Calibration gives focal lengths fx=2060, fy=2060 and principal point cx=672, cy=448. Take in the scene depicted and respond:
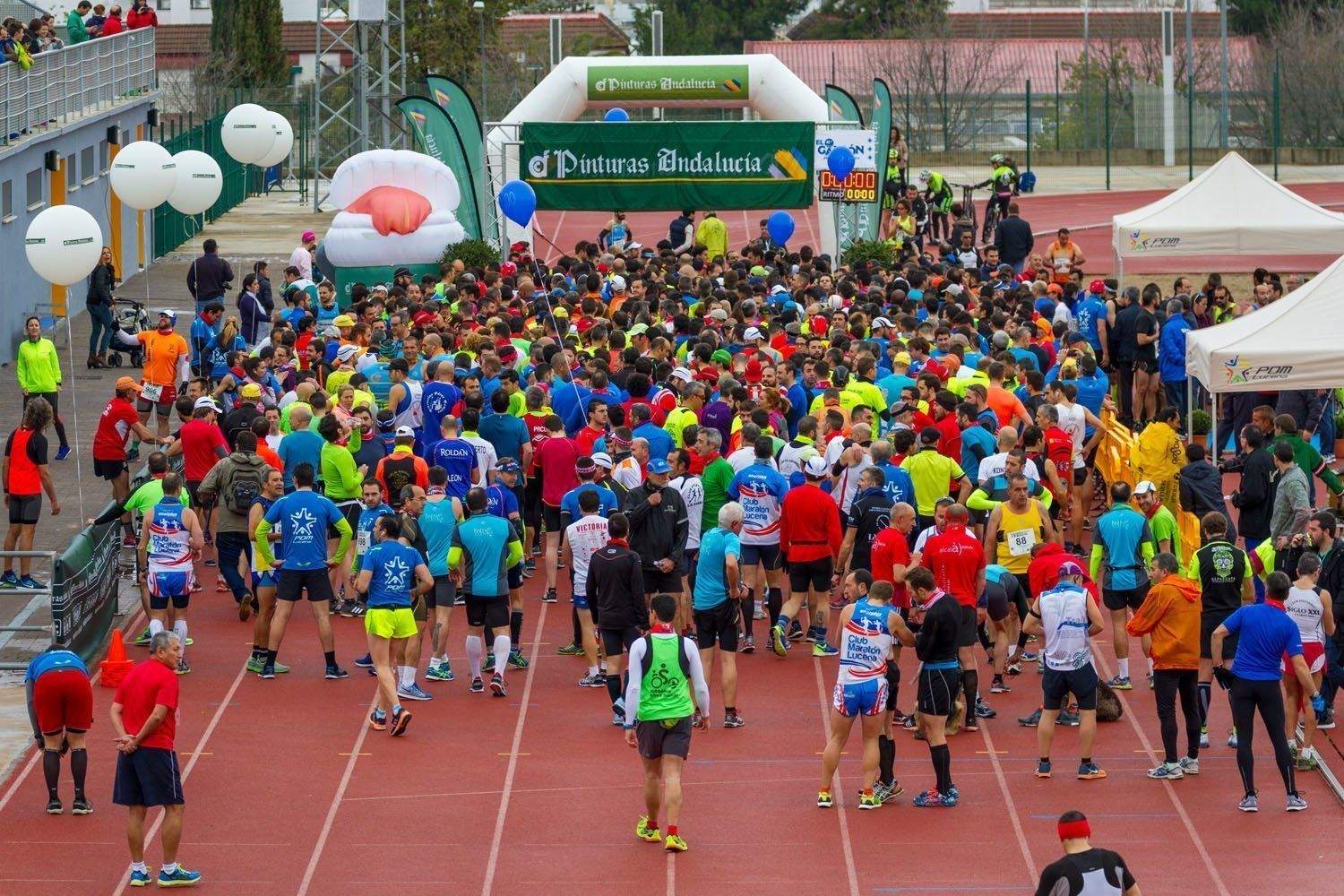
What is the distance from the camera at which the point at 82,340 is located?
29375 mm

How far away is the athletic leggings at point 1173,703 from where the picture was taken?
42.6 ft

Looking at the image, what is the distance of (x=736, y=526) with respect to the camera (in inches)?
556

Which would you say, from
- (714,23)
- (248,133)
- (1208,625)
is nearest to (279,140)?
(248,133)

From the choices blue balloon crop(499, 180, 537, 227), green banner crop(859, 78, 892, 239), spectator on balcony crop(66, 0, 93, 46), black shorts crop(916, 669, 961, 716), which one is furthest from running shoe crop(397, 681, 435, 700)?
spectator on balcony crop(66, 0, 93, 46)

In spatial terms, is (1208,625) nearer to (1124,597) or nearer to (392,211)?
(1124,597)

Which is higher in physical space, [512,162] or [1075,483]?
[512,162]

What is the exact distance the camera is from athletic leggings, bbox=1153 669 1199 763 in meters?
13.0

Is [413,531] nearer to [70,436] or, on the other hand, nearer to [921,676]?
[921,676]

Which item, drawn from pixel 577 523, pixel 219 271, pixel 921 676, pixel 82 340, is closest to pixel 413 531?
pixel 577 523

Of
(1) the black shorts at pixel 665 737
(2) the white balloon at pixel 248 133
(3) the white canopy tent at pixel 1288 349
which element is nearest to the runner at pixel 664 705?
(1) the black shorts at pixel 665 737

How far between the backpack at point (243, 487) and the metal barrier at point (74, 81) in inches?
552

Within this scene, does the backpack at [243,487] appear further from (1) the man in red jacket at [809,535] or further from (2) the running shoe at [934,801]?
(2) the running shoe at [934,801]

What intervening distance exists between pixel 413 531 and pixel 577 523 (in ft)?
3.86

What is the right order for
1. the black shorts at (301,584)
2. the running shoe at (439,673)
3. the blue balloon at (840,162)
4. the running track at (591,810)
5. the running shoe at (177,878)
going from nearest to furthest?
the running shoe at (177,878), the running track at (591,810), the black shorts at (301,584), the running shoe at (439,673), the blue balloon at (840,162)
